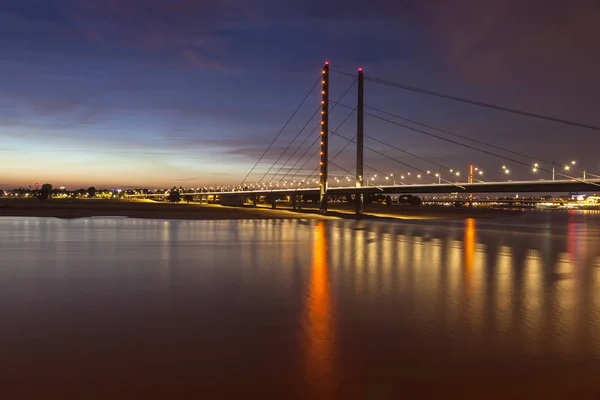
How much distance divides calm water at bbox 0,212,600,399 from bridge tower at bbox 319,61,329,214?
162 ft

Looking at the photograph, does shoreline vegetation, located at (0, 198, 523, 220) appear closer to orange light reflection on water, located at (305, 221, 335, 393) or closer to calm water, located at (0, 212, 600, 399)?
calm water, located at (0, 212, 600, 399)

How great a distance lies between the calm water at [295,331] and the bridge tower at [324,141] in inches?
1943

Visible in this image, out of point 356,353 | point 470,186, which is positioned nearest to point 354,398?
point 356,353

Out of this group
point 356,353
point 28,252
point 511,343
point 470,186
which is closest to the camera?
point 356,353

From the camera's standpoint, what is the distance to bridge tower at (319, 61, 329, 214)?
65012mm

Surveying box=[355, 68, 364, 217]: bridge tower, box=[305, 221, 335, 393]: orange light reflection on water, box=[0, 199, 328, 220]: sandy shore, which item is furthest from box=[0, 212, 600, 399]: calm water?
box=[355, 68, 364, 217]: bridge tower

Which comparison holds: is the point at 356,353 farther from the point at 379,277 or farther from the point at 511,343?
the point at 379,277

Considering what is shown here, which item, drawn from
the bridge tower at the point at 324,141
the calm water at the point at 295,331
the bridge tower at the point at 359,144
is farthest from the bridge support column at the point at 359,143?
the calm water at the point at 295,331

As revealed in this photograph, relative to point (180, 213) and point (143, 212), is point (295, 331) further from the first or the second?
point (143, 212)

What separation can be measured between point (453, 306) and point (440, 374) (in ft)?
13.3

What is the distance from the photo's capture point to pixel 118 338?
720 cm

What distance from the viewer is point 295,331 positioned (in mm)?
7781

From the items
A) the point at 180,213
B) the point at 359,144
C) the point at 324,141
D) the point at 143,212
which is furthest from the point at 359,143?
the point at 143,212

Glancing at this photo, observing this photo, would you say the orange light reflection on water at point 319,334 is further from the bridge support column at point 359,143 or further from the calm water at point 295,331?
the bridge support column at point 359,143
